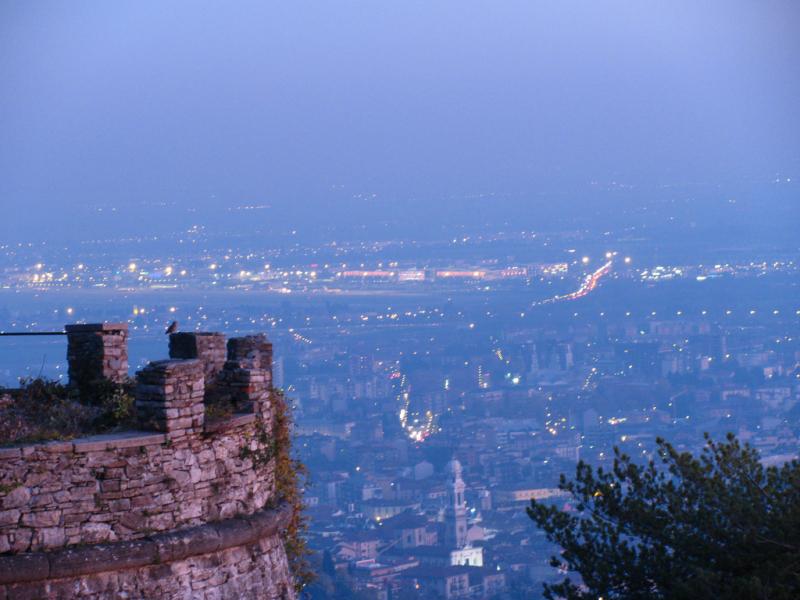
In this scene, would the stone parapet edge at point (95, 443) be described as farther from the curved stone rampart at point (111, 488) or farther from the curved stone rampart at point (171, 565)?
the curved stone rampart at point (171, 565)

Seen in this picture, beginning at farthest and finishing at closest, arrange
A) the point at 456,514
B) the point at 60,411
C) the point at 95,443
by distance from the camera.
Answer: the point at 456,514 < the point at 60,411 < the point at 95,443

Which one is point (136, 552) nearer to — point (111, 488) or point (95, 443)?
point (111, 488)

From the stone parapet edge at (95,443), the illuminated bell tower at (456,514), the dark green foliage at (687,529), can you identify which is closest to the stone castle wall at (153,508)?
the stone parapet edge at (95,443)

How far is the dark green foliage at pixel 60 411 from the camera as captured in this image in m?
8.84

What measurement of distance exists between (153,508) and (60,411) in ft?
3.45

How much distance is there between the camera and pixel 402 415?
87.1 m

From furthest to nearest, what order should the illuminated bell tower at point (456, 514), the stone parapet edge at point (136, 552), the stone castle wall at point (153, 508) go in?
the illuminated bell tower at point (456, 514) → the stone castle wall at point (153, 508) → the stone parapet edge at point (136, 552)

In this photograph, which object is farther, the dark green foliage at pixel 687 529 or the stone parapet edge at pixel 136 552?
the dark green foliage at pixel 687 529

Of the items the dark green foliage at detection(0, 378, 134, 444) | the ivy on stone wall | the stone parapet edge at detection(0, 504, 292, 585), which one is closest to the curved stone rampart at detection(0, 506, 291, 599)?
the stone parapet edge at detection(0, 504, 292, 585)

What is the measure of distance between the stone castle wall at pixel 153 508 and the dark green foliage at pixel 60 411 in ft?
0.66

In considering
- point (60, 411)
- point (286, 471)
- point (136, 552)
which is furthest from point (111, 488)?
point (286, 471)

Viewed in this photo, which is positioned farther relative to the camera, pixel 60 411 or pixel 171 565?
pixel 60 411

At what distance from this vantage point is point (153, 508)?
889 centimetres

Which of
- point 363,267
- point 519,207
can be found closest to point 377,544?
point 363,267
